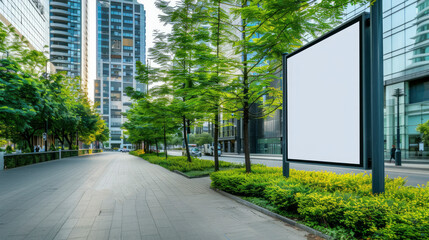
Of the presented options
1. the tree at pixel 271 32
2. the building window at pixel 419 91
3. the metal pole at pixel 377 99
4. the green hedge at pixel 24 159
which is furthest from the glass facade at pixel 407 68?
the green hedge at pixel 24 159

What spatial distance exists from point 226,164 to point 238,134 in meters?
42.7

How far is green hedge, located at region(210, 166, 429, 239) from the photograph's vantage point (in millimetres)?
3701

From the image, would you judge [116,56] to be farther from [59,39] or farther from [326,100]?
[326,100]

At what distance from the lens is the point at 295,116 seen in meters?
7.82

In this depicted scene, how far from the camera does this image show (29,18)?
1921 inches

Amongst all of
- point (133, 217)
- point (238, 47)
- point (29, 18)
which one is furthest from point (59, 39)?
point (133, 217)

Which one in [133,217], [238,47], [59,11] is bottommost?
[133,217]

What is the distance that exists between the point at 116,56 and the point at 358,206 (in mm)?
140757

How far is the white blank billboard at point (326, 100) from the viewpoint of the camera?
229 inches

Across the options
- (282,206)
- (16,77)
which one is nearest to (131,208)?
(282,206)

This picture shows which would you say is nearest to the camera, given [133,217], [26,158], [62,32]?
[133,217]

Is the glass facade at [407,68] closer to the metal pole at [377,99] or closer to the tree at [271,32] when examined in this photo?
the tree at [271,32]

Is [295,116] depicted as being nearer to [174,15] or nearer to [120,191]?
[174,15]

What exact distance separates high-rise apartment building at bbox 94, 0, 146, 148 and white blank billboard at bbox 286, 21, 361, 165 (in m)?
123
